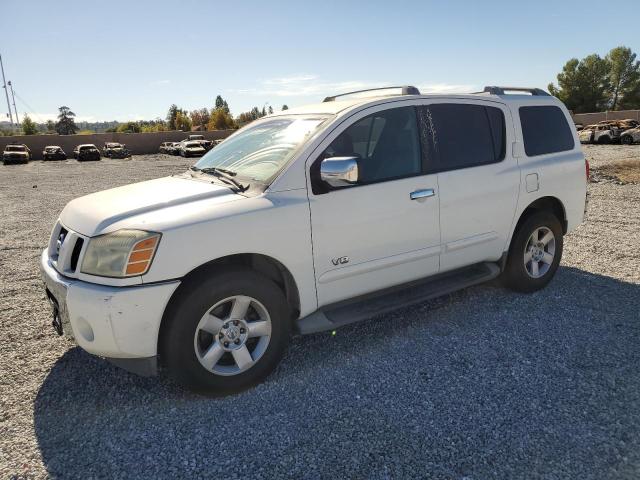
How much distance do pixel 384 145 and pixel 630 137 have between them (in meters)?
29.5

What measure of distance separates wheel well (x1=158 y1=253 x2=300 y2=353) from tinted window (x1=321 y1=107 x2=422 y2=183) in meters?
0.88

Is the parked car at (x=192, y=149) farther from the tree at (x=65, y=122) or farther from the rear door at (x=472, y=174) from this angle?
the tree at (x=65, y=122)

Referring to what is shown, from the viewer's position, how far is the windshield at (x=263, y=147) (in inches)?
138

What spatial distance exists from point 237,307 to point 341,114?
159 centimetres

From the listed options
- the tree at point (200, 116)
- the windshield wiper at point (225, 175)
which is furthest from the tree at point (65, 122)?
the windshield wiper at point (225, 175)

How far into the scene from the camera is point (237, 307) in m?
3.16

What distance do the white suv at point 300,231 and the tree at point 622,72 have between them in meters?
85.9

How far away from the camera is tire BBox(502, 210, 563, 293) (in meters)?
4.60

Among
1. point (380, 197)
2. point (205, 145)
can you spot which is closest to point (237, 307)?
point (380, 197)

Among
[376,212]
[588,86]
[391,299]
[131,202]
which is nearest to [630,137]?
[391,299]

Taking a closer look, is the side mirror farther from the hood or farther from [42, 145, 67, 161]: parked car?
[42, 145, 67, 161]: parked car

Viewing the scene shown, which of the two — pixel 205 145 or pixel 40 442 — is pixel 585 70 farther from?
pixel 40 442

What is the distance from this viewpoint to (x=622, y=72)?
7588 cm

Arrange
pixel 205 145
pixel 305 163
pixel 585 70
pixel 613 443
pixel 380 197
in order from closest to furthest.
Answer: pixel 613 443
pixel 305 163
pixel 380 197
pixel 205 145
pixel 585 70
